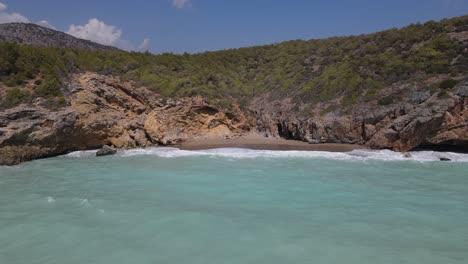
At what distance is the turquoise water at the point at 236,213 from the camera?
838cm

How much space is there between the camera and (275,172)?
1700 centimetres

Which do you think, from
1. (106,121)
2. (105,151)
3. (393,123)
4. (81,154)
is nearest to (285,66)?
(393,123)

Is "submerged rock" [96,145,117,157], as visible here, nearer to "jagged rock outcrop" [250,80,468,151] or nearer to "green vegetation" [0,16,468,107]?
"green vegetation" [0,16,468,107]

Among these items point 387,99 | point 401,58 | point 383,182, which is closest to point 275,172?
point 383,182

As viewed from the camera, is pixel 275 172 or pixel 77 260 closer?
pixel 77 260

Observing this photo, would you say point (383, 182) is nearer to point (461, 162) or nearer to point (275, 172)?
point (275, 172)

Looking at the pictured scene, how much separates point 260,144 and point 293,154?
424 cm

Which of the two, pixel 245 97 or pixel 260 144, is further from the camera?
pixel 245 97

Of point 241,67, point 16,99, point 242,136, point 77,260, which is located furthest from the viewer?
point 241,67

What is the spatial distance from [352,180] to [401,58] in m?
18.7

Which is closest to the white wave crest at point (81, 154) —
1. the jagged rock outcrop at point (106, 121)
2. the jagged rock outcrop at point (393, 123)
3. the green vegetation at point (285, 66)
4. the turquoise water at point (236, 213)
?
the jagged rock outcrop at point (106, 121)

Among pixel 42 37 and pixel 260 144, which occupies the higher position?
pixel 42 37

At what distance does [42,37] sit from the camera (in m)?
67.6

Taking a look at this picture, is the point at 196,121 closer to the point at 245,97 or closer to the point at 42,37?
the point at 245,97
